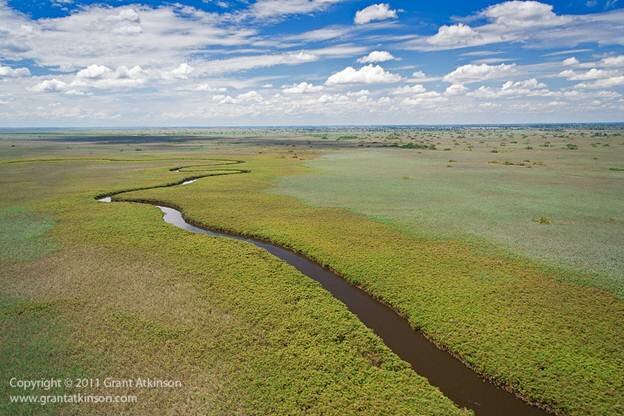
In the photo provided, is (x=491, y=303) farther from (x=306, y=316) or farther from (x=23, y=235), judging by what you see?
(x=23, y=235)

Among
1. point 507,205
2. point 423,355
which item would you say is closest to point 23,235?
point 423,355

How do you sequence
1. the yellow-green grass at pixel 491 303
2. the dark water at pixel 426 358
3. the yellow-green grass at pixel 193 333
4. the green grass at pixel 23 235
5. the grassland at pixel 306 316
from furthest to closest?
the green grass at pixel 23 235, the yellow-green grass at pixel 491 303, the grassland at pixel 306 316, the dark water at pixel 426 358, the yellow-green grass at pixel 193 333

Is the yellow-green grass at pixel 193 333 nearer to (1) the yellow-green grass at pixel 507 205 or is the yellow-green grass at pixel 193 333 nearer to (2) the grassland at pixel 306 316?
(2) the grassland at pixel 306 316

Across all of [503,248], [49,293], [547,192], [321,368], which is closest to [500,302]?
[503,248]

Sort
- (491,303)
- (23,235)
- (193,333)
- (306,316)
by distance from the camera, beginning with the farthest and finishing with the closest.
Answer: (23,235) < (491,303) < (306,316) < (193,333)

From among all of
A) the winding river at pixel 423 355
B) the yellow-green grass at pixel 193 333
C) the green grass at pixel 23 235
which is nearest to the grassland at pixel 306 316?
the yellow-green grass at pixel 193 333

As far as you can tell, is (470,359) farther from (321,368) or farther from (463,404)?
(321,368)

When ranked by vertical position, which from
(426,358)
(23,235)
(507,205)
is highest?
(507,205)

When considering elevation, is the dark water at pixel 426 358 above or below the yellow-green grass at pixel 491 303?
below

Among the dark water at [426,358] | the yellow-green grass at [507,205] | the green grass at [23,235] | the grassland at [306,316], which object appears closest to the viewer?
the dark water at [426,358]

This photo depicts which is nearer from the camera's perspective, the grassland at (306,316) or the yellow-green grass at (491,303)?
the grassland at (306,316)
